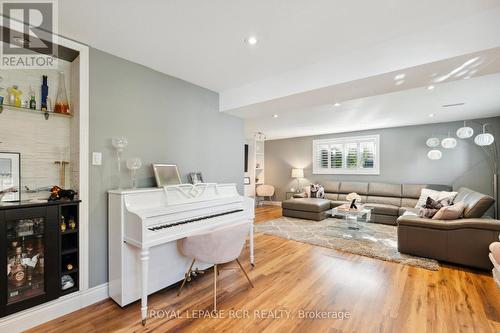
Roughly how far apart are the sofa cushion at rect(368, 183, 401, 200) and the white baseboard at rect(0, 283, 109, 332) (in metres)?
6.12

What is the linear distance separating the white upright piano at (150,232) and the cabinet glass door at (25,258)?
0.49 metres

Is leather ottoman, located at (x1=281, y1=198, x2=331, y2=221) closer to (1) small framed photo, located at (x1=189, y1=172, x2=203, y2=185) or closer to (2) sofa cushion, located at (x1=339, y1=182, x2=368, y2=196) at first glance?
(2) sofa cushion, located at (x1=339, y1=182, x2=368, y2=196)

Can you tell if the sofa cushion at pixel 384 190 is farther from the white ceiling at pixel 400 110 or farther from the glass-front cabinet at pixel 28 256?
the glass-front cabinet at pixel 28 256

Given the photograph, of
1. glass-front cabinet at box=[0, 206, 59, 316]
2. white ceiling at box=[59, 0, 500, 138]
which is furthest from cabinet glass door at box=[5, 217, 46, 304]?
white ceiling at box=[59, 0, 500, 138]

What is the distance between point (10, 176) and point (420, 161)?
7.35 metres

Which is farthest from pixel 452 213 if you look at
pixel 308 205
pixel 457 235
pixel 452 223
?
pixel 308 205

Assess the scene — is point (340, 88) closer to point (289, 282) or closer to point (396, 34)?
point (396, 34)

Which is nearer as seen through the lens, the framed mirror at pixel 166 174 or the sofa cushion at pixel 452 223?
the framed mirror at pixel 166 174

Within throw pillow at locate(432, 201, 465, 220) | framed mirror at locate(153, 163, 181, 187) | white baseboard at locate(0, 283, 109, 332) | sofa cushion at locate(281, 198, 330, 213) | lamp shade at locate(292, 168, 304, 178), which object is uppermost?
framed mirror at locate(153, 163, 181, 187)

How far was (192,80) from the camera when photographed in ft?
9.55

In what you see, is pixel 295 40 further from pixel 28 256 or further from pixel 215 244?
pixel 28 256

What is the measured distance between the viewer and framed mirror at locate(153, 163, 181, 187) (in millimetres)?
2488

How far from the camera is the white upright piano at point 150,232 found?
6.13ft

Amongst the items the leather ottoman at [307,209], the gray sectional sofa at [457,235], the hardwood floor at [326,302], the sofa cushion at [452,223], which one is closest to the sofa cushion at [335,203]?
the leather ottoman at [307,209]
